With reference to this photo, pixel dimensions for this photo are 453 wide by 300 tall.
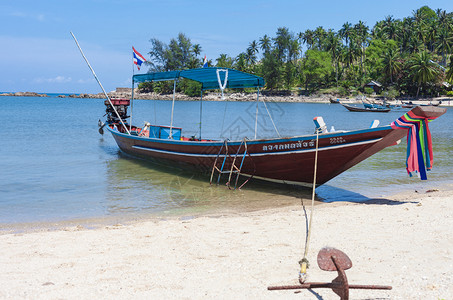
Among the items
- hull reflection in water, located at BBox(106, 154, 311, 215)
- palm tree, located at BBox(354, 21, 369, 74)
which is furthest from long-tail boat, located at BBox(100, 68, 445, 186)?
palm tree, located at BBox(354, 21, 369, 74)

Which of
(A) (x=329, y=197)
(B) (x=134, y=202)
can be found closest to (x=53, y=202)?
(B) (x=134, y=202)

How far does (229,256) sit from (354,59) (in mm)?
83663

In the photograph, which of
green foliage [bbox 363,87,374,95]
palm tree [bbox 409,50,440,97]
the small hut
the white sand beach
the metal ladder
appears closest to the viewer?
the white sand beach

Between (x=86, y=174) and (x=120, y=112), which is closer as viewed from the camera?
(x=86, y=174)

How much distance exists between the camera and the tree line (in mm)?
68688

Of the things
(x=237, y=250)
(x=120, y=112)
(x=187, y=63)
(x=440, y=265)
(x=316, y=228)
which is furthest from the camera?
(x=187, y=63)

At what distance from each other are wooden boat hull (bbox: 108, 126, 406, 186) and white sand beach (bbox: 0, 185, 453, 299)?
1.57 m

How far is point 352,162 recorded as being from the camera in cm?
923

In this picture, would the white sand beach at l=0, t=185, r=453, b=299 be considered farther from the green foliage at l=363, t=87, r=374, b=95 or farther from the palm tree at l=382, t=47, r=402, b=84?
the green foliage at l=363, t=87, r=374, b=95

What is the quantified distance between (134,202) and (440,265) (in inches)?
289

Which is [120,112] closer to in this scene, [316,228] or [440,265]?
[316,228]

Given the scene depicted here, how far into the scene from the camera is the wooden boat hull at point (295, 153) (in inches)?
341

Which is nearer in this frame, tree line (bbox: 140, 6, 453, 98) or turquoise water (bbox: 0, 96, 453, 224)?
turquoise water (bbox: 0, 96, 453, 224)

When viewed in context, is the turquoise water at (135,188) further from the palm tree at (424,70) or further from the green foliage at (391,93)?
the green foliage at (391,93)
